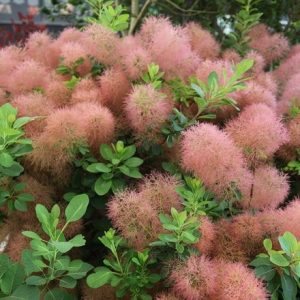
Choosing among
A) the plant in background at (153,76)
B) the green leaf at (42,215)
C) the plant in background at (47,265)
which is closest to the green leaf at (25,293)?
the plant in background at (47,265)

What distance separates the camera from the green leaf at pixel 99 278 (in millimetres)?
764

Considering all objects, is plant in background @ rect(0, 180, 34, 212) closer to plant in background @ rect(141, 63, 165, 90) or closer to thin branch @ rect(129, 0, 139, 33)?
plant in background @ rect(141, 63, 165, 90)

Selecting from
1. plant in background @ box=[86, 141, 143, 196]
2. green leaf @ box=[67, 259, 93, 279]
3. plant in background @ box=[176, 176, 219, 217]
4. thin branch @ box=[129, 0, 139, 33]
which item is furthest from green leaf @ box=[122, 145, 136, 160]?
thin branch @ box=[129, 0, 139, 33]

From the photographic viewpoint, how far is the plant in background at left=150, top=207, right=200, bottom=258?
743 mm

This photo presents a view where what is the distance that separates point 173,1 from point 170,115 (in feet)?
2.77

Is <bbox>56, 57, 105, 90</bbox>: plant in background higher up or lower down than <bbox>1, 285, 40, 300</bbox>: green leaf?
higher up

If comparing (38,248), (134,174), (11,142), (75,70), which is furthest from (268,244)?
(75,70)

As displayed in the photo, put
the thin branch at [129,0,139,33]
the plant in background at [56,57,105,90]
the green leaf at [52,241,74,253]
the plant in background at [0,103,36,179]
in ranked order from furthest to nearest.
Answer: the thin branch at [129,0,139,33] < the plant in background at [56,57,105,90] < the plant in background at [0,103,36,179] < the green leaf at [52,241,74,253]

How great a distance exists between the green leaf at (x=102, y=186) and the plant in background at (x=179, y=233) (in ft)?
0.48

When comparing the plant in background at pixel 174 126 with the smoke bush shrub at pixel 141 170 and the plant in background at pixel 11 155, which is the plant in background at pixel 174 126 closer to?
the smoke bush shrub at pixel 141 170

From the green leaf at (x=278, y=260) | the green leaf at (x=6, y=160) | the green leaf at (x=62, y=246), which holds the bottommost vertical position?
the green leaf at (x=278, y=260)

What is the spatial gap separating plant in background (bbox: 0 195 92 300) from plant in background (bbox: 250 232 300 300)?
0.96 feet

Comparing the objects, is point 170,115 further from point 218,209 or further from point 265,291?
point 265,291

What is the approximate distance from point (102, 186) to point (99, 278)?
183mm
